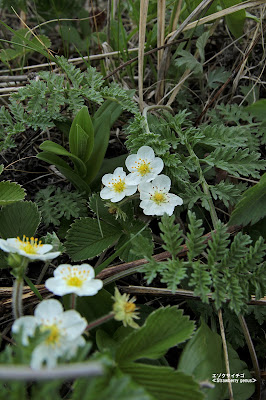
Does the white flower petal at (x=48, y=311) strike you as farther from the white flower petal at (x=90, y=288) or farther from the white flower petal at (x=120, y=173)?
the white flower petal at (x=120, y=173)

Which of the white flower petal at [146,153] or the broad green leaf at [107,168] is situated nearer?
the white flower petal at [146,153]

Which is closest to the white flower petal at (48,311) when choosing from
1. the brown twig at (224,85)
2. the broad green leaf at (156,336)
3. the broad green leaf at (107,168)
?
the broad green leaf at (156,336)

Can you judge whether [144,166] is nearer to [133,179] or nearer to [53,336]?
[133,179]

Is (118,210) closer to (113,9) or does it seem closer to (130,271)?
(130,271)

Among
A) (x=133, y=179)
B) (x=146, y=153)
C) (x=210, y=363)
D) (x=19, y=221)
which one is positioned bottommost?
(x=210, y=363)

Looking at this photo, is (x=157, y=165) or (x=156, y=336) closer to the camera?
(x=156, y=336)

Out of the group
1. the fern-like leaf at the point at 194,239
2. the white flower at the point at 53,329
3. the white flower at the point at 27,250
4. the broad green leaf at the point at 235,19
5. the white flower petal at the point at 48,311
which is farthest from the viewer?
the broad green leaf at the point at 235,19

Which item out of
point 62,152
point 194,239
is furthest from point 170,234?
point 62,152
